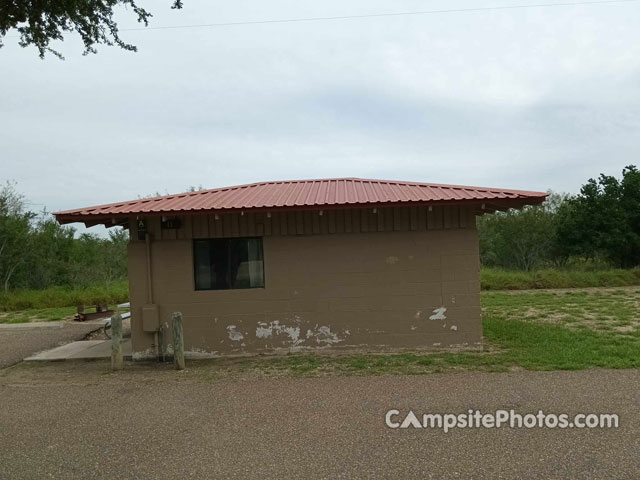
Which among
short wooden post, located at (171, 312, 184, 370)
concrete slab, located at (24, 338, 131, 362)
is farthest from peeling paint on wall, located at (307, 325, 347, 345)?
concrete slab, located at (24, 338, 131, 362)

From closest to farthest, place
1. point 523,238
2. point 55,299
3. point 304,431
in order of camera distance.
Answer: point 304,431, point 55,299, point 523,238

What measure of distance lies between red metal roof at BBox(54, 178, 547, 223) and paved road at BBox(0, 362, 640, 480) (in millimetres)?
2616

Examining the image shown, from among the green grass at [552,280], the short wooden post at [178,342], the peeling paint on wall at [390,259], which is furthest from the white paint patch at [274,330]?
the green grass at [552,280]

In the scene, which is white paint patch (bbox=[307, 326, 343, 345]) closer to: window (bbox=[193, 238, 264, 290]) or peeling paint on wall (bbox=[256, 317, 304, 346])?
peeling paint on wall (bbox=[256, 317, 304, 346])

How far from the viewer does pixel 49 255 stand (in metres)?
28.7

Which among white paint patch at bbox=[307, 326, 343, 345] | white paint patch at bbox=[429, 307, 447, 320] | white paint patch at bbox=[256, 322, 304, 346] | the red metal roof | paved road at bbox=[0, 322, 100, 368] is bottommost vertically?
paved road at bbox=[0, 322, 100, 368]

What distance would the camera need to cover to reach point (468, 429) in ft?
15.7

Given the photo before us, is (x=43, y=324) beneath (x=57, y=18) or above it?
beneath

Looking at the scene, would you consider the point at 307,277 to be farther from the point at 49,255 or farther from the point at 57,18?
the point at 49,255

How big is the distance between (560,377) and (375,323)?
3069 millimetres

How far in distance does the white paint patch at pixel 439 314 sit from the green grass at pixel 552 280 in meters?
15.0

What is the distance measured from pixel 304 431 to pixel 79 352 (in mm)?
6519

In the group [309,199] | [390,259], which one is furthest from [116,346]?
[390,259]

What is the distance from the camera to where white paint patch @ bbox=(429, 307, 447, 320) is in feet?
28.6
